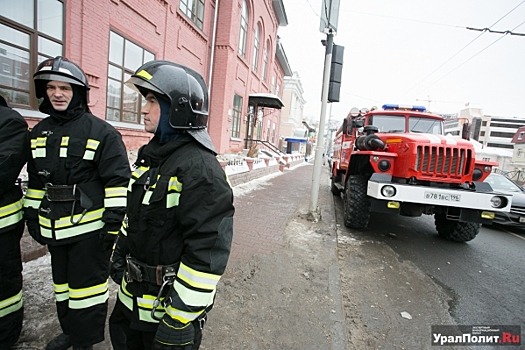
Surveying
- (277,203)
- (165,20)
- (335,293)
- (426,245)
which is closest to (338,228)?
(426,245)

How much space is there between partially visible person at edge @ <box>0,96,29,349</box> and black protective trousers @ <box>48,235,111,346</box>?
0.91 ft

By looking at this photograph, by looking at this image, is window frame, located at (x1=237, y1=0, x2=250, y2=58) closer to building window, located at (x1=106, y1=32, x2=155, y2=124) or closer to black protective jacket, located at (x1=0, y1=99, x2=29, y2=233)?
building window, located at (x1=106, y1=32, x2=155, y2=124)

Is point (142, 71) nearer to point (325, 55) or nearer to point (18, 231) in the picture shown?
point (18, 231)

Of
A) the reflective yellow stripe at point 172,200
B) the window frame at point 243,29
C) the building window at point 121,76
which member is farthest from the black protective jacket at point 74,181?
the window frame at point 243,29

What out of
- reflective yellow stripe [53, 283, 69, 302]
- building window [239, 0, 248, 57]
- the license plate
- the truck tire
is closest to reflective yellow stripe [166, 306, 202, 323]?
reflective yellow stripe [53, 283, 69, 302]

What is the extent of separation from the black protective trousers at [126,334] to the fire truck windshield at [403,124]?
6.31 m

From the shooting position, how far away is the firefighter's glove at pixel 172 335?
1.26m

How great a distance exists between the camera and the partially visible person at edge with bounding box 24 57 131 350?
193cm

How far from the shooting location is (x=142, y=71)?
1515 mm

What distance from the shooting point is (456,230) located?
17.8 ft

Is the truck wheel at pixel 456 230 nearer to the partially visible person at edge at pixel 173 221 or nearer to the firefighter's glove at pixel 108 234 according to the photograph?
the partially visible person at edge at pixel 173 221

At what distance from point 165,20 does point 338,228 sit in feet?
29.2

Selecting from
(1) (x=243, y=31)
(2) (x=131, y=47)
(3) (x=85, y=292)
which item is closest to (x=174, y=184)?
(3) (x=85, y=292)

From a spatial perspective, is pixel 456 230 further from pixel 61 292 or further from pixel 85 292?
pixel 61 292
